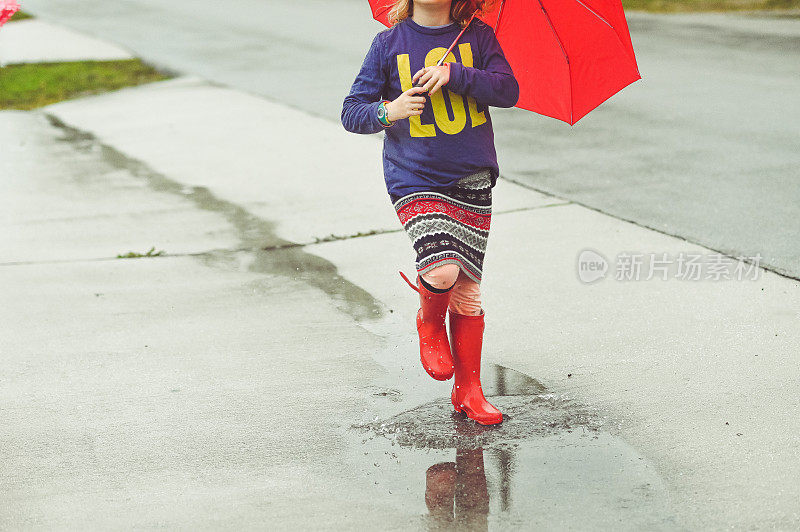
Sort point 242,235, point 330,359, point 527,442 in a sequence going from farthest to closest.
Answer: point 242,235 < point 330,359 < point 527,442

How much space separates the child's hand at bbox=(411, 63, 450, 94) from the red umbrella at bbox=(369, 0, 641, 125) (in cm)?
43

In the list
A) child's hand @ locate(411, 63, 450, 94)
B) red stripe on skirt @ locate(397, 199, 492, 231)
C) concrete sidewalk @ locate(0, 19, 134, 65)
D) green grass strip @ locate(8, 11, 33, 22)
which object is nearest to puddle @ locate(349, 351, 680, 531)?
red stripe on skirt @ locate(397, 199, 492, 231)

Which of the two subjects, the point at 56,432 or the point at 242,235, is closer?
the point at 56,432

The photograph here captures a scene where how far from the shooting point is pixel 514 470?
3.51 meters

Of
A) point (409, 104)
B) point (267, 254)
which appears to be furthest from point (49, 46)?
point (409, 104)

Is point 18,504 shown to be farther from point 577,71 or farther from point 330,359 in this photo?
point 577,71

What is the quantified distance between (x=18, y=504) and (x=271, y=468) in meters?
0.82

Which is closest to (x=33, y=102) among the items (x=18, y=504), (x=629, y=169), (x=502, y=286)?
(x=629, y=169)

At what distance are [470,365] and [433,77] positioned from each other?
1.07m

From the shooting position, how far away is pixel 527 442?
3711mm

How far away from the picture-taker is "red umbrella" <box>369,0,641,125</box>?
3770mm

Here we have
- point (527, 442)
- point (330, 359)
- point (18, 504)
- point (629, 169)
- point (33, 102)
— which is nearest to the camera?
point (18, 504)

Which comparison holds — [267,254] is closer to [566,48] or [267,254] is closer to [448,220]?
[448,220]

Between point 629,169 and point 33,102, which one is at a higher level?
point 629,169
